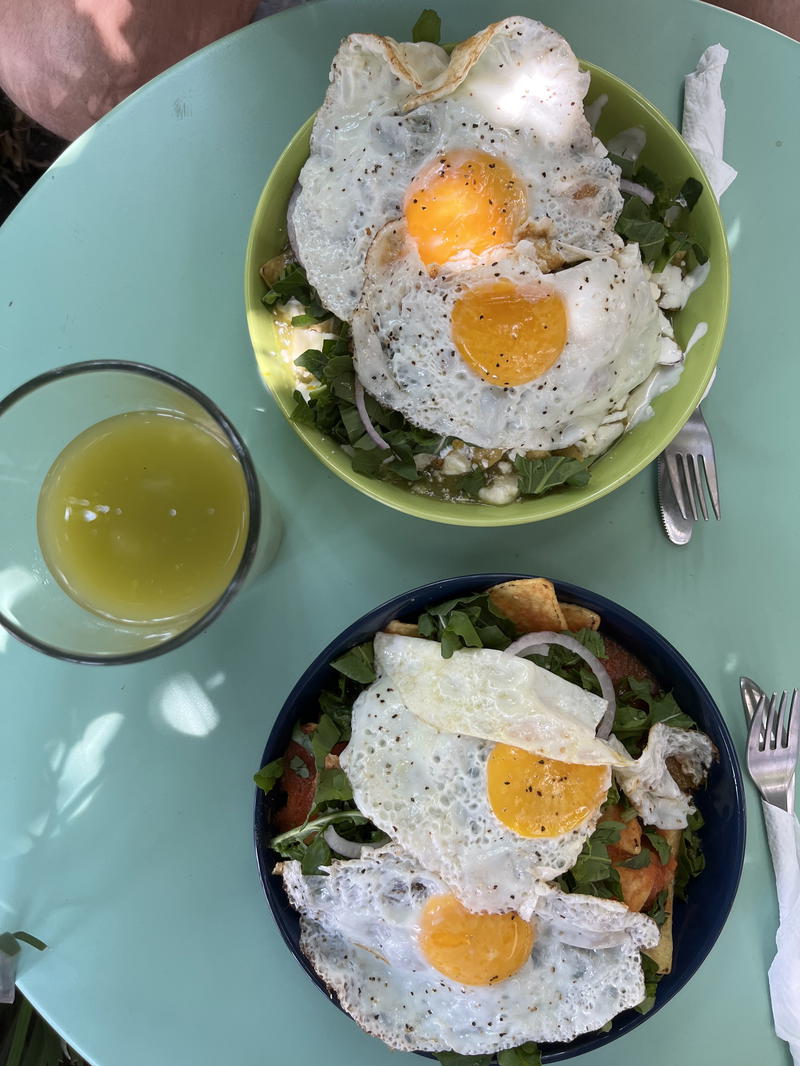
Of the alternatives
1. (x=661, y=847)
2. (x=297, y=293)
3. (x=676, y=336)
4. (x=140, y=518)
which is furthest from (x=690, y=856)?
(x=297, y=293)

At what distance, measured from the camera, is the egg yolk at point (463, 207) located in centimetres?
174

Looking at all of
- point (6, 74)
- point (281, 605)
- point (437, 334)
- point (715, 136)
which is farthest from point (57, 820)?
point (715, 136)

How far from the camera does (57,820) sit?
78.3 inches

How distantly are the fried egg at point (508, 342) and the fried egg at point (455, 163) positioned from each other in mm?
62

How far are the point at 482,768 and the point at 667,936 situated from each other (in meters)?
0.53

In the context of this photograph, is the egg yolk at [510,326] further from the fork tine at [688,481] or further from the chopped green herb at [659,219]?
the fork tine at [688,481]

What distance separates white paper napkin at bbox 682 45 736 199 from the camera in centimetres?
194

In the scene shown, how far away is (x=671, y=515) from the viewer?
6.43 ft

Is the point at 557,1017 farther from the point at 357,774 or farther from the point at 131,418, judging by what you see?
the point at 131,418

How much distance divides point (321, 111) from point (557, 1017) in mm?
1843

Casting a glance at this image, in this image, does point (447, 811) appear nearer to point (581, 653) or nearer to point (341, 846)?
point (341, 846)

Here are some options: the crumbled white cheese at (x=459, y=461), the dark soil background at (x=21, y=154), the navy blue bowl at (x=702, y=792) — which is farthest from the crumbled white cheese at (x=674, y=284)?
the dark soil background at (x=21, y=154)

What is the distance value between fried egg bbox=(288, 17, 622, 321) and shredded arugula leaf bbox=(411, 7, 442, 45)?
0.06 metres

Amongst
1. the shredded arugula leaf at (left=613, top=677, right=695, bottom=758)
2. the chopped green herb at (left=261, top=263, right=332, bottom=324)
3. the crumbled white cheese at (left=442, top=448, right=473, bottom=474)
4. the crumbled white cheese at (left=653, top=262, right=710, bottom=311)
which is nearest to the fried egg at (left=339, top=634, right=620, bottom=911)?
the shredded arugula leaf at (left=613, top=677, right=695, bottom=758)
